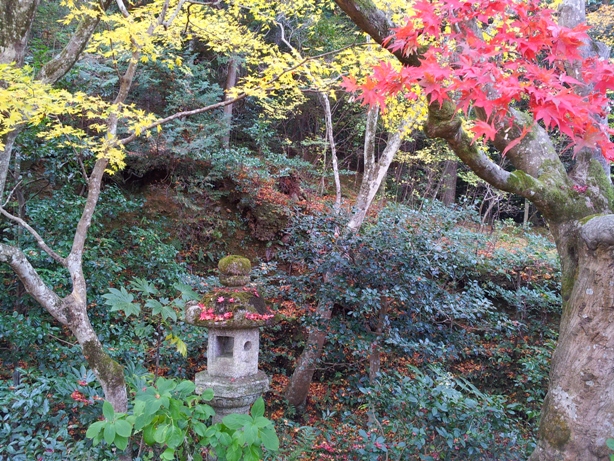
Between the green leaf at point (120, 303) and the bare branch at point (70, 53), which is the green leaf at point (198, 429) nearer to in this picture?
the green leaf at point (120, 303)

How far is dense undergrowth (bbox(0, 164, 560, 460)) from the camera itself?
7.97 ft

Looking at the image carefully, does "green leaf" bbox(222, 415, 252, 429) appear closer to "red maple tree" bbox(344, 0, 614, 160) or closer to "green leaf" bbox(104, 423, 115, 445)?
"green leaf" bbox(104, 423, 115, 445)

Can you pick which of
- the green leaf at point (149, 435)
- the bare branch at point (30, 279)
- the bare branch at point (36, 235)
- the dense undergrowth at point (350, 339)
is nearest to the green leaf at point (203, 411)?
the green leaf at point (149, 435)

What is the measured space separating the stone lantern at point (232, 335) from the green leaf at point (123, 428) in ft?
3.62

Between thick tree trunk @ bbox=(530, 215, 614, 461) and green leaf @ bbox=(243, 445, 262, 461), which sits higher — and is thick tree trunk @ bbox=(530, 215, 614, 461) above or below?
above

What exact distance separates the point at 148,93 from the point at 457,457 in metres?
7.54

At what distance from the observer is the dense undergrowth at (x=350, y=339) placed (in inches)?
95.6

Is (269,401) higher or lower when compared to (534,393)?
lower

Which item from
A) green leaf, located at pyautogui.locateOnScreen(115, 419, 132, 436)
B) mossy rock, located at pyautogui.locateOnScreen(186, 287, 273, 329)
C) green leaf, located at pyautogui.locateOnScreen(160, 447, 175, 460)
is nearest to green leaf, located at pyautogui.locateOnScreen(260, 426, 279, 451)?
green leaf, located at pyautogui.locateOnScreen(160, 447, 175, 460)

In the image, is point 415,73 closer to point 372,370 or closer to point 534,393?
point 372,370

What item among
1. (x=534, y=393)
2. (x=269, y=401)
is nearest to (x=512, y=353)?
(x=534, y=393)

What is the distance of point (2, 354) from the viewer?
4.17 metres

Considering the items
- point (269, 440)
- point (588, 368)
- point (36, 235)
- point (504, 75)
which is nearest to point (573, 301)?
point (588, 368)

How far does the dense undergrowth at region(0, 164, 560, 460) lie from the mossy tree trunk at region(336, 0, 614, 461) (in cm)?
33
